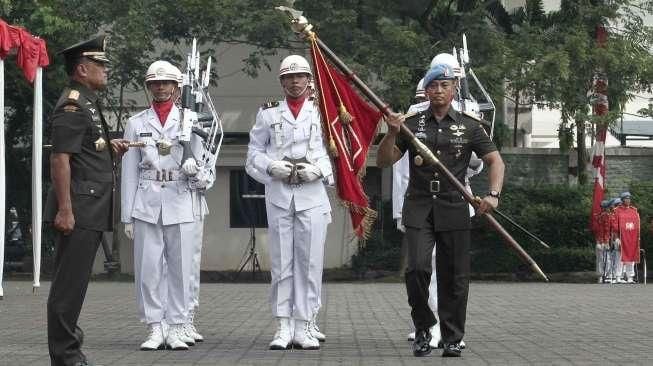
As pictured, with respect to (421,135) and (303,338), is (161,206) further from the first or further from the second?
(421,135)

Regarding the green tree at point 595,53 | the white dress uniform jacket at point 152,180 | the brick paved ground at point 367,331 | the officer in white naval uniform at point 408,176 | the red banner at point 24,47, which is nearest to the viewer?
the brick paved ground at point 367,331

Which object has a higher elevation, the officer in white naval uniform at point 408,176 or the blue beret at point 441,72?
the blue beret at point 441,72

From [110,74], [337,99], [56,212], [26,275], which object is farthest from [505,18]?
[56,212]

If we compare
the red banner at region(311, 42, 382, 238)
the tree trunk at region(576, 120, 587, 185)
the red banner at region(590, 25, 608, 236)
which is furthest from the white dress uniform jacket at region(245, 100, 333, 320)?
the tree trunk at region(576, 120, 587, 185)

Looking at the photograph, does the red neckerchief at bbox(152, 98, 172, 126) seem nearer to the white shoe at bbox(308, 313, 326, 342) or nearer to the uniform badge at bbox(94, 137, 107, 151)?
the white shoe at bbox(308, 313, 326, 342)

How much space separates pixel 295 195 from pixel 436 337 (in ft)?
5.36

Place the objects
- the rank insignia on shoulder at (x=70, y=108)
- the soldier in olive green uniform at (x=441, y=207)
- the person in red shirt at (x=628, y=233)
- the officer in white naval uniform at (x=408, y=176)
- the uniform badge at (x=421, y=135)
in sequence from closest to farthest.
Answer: the rank insignia on shoulder at (x=70, y=108), the soldier in olive green uniform at (x=441, y=207), the uniform badge at (x=421, y=135), the officer in white naval uniform at (x=408, y=176), the person in red shirt at (x=628, y=233)

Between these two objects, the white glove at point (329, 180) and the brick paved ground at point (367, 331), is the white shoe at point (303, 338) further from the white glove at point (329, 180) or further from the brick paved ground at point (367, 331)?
the white glove at point (329, 180)

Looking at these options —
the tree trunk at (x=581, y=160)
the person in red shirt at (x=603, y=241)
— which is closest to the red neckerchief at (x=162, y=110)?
the person in red shirt at (x=603, y=241)

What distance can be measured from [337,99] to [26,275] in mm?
23868

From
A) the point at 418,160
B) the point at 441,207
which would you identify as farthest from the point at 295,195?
the point at 441,207

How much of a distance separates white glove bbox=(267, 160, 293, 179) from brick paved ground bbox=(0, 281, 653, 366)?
141 centimetres

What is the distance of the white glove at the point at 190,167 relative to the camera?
12773 mm

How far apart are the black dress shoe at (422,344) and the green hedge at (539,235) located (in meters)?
24.6
